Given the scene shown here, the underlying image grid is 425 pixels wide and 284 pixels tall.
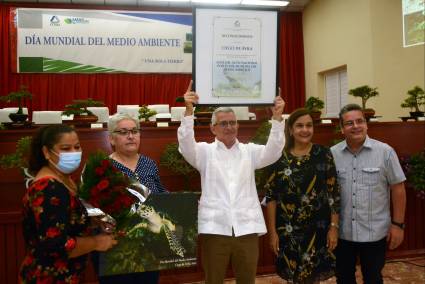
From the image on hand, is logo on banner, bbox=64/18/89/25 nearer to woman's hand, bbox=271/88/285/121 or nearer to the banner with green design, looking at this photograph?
woman's hand, bbox=271/88/285/121

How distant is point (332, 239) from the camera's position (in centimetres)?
204

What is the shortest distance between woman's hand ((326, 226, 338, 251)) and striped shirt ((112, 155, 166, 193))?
0.92 metres

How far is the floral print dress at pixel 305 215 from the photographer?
202 cm

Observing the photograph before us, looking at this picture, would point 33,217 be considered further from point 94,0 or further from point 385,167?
point 94,0

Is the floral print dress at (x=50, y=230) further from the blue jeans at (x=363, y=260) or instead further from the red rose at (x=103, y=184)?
the blue jeans at (x=363, y=260)

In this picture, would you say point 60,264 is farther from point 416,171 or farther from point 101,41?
point 101,41

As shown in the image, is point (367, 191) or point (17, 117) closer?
point (367, 191)

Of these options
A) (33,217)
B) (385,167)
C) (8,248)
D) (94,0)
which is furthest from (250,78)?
(94,0)

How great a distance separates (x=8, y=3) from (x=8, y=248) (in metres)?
7.22

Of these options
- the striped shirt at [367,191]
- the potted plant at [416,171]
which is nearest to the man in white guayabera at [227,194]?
the striped shirt at [367,191]

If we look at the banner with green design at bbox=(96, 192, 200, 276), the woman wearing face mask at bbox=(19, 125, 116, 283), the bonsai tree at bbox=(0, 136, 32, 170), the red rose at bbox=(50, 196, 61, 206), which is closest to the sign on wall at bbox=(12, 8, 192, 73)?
the bonsai tree at bbox=(0, 136, 32, 170)

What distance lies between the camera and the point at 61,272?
1372 mm

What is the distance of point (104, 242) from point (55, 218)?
0.21 metres

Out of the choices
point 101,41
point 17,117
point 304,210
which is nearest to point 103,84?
point 101,41
